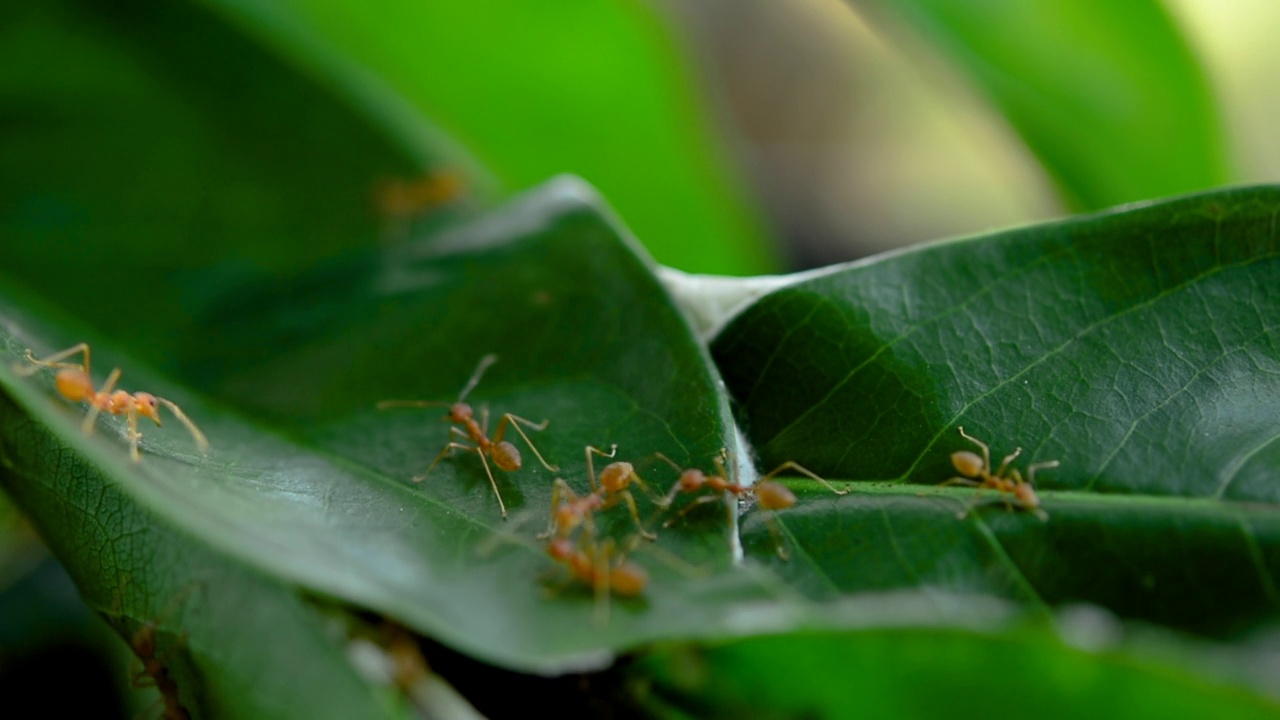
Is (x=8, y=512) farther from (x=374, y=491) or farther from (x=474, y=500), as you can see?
(x=474, y=500)

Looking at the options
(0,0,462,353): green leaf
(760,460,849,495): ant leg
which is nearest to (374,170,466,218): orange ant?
(0,0,462,353): green leaf

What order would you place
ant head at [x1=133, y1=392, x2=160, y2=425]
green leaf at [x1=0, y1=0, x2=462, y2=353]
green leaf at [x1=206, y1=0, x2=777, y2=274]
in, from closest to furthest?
ant head at [x1=133, y1=392, x2=160, y2=425] → green leaf at [x1=0, y1=0, x2=462, y2=353] → green leaf at [x1=206, y1=0, x2=777, y2=274]

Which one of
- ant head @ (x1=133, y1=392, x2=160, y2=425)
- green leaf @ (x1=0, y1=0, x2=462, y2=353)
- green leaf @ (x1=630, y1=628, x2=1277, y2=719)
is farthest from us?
green leaf @ (x1=0, y1=0, x2=462, y2=353)

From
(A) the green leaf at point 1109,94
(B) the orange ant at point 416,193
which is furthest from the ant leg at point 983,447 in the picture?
(B) the orange ant at point 416,193

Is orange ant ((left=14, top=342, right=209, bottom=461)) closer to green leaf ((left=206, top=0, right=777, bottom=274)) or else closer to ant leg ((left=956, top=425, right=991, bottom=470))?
ant leg ((left=956, top=425, right=991, bottom=470))

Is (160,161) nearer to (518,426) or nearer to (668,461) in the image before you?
(518,426)

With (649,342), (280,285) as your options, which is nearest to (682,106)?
(280,285)
